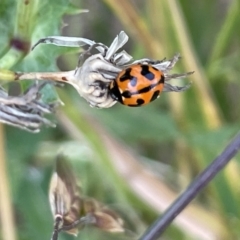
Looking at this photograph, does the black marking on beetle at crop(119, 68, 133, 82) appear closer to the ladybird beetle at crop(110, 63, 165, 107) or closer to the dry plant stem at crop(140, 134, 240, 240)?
the ladybird beetle at crop(110, 63, 165, 107)

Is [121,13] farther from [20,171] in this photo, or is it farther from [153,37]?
[20,171]

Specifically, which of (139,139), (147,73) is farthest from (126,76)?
(139,139)

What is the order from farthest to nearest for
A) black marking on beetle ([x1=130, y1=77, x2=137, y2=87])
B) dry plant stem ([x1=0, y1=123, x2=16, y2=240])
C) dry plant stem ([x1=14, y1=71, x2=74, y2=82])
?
1. dry plant stem ([x1=0, y1=123, x2=16, y2=240])
2. black marking on beetle ([x1=130, y1=77, x2=137, y2=87])
3. dry plant stem ([x1=14, y1=71, x2=74, y2=82])

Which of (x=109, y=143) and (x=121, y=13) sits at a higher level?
(x=121, y=13)

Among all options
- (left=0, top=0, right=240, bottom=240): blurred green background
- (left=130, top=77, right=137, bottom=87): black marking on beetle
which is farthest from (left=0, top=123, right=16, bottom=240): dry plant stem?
(left=130, top=77, right=137, bottom=87): black marking on beetle

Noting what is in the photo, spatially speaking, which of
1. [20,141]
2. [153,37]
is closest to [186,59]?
[153,37]

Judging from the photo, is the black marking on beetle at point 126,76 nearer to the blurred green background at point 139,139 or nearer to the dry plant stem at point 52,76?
the dry plant stem at point 52,76

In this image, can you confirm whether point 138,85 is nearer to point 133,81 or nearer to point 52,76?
point 133,81
